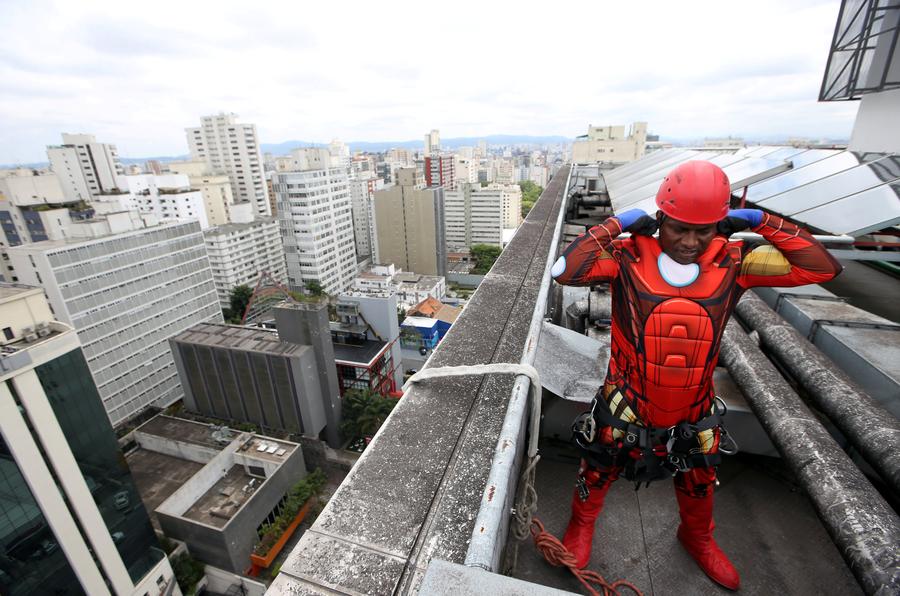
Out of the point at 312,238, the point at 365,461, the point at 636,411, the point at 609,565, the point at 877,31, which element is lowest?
the point at 312,238

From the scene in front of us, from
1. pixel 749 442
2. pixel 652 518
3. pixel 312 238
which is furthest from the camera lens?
pixel 312 238

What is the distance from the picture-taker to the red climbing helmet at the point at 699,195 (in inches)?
79.8

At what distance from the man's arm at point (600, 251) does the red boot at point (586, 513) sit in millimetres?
1203

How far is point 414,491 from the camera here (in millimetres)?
2143

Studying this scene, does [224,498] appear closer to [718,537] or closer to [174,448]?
[174,448]

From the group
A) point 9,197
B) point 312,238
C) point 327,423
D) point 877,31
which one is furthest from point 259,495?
point 9,197

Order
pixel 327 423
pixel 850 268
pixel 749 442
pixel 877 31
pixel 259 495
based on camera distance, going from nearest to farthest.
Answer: pixel 749 442 → pixel 850 268 → pixel 877 31 → pixel 259 495 → pixel 327 423

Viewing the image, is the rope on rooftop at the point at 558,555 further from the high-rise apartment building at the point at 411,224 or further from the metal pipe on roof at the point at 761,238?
the high-rise apartment building at the point at 411,224

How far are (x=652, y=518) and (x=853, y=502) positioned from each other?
1389mm

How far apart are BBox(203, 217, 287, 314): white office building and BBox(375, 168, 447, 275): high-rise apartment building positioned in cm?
1326

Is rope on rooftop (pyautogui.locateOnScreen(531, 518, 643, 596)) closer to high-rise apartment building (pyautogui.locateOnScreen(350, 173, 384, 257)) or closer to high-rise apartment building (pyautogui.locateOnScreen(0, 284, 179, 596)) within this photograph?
high-rise apartment building (pyautogui.locateOnScreen(0, 284, 179, 596))

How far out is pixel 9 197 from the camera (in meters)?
38.3

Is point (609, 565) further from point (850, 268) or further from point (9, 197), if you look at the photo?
point (9, 197)

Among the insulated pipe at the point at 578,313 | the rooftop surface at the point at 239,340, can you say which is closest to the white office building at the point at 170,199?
the rooftop surface at the point at 239,340
